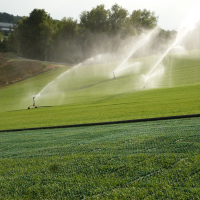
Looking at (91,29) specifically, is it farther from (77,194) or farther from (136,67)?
(77,194)

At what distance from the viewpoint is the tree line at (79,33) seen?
67.5 m

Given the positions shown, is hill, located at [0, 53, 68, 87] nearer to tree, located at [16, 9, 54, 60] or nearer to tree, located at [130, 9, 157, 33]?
tree, located at [16, 9, 54, 60]

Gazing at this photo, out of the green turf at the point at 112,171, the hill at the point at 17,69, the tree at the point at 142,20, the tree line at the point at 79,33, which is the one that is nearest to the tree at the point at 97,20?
the tree line at the point at 79,33

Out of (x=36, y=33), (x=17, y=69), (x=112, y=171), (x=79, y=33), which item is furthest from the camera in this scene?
(x=79, y=33)

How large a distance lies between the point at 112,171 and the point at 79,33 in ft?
229

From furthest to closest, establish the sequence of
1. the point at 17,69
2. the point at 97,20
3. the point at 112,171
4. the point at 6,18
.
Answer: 1. the point at 6,18
2. the point at 97,20
3. the point at 17,69
4. the point at 112,171

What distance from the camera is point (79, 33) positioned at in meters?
69.5

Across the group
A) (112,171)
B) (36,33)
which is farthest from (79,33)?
(112,171)

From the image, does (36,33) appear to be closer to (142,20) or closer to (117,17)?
(117,17)

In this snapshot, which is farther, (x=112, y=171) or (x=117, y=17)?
(x=117, y=17)

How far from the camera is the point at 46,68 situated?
56.2 m

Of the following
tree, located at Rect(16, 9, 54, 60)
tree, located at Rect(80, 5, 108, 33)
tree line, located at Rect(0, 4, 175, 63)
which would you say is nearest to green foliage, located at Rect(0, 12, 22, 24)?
tree line, located at Rect(0, 4, 175, 63)

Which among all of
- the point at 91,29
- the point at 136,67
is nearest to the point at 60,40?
the point at 91,29

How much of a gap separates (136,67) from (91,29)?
3406 cm
